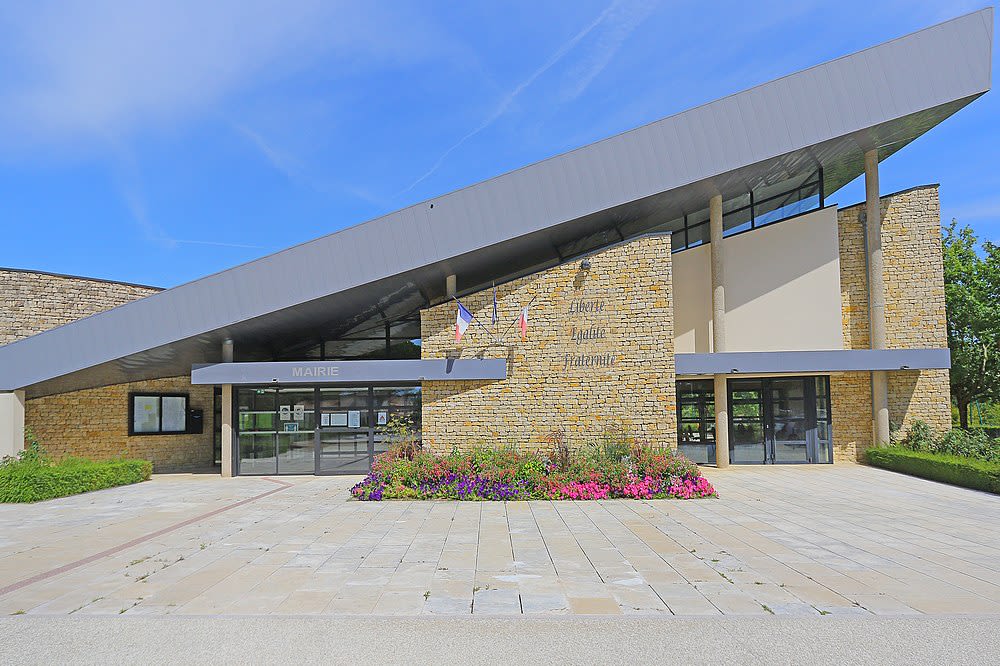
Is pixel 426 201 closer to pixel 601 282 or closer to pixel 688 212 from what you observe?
pixel 601 282

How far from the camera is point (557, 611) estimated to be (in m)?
6.25

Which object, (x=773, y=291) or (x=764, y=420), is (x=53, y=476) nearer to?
(x=764, y=420)

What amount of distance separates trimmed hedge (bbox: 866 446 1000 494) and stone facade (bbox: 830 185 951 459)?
1157 mm

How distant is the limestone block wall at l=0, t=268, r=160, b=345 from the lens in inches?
730

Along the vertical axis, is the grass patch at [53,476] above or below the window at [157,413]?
below

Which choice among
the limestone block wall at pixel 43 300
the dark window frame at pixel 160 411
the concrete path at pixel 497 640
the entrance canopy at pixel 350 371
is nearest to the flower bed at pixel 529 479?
the entrance canopy at pixel 350 371

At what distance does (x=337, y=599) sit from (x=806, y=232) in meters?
17.1

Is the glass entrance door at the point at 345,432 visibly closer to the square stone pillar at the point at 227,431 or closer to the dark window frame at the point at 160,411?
the square stone pillar at the point at 227,431

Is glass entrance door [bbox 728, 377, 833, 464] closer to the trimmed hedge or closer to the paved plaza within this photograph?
the trimmed hedge

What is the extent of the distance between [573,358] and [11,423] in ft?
43.7

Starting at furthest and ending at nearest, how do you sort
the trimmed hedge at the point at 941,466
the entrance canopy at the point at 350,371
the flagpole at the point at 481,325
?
the flagpole at the point at 481,325
the entrance canopy at the point at 350,371
the trimmed hedge at the point at 941,466

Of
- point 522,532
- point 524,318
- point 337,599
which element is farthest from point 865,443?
point 337,599

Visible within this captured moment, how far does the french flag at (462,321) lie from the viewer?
1620 cm

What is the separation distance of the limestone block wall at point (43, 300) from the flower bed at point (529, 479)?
11.6 meters
